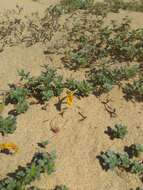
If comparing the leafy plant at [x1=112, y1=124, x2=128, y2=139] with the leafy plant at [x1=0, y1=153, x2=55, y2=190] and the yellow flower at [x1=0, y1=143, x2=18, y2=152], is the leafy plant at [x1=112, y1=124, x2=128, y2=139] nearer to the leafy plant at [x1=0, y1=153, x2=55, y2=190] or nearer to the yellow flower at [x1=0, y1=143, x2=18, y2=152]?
the leafy plant at [x1=0, y1=153, x2=55, y2=190]

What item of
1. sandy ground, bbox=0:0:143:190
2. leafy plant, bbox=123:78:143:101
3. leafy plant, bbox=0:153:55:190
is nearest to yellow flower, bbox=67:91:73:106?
sandy ground, bbox=0:0:143:190

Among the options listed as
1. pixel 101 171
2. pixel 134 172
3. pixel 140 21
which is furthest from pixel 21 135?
pixel 140 21

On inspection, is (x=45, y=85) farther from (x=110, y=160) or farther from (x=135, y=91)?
(x=110, y=160)

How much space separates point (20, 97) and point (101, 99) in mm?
1332

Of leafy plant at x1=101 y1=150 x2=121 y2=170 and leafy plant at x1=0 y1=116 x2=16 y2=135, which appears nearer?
leafy plant at x1=101 y1=150 x2=121 y2=170

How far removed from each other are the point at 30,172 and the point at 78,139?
1.01 m

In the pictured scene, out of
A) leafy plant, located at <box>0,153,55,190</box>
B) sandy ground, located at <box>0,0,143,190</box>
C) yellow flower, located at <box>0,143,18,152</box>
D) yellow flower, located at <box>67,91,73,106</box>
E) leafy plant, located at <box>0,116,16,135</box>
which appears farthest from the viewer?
yellow flower, located at <box>67,91,73,106</box>

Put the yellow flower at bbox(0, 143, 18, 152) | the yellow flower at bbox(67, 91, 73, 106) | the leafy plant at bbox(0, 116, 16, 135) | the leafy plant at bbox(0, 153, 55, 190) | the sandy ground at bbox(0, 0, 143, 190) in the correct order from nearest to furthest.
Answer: the leafy plant at bbox(0, 153, 55, 190) → the sandy ground at bbox(0, 0, 143, 190) → the yellow flower at bbox(0, 143, 18, 152) → the leafy plant at bbox(0, 116, 16, 135) → the yellow flower at bbox(67, 91, 73, 106)

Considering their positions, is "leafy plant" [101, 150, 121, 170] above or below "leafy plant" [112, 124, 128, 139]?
below

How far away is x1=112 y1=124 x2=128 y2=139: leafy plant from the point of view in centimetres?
627

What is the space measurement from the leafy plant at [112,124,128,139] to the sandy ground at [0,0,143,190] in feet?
0.27

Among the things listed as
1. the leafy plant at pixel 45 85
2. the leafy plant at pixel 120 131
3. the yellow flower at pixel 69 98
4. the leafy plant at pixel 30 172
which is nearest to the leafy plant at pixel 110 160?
the leafy plant at pixel 120 131

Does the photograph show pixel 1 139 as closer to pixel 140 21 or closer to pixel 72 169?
pixel 72 169

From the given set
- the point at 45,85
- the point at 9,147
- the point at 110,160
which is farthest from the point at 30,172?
the point at 45,85
